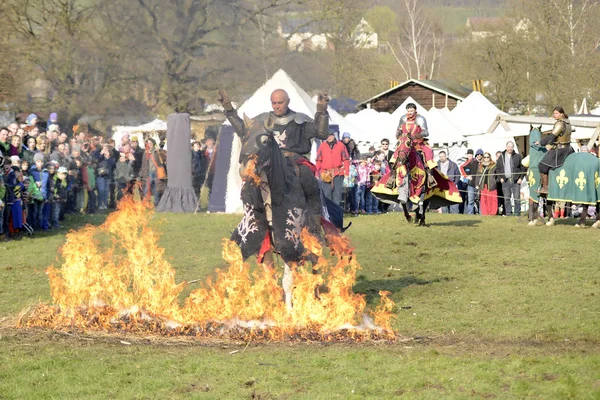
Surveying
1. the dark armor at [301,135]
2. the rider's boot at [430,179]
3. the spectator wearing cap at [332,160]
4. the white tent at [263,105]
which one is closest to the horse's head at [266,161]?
the dark armor at [301,135]

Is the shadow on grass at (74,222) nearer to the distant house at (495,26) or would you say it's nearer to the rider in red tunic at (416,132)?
the rider in red tunic at (416,132)

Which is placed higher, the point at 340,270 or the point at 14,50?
the point at 14,50

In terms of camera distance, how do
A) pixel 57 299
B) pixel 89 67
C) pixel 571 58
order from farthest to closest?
1. pixel 571 58
2. pixel 89 67
3. pixel 57 299

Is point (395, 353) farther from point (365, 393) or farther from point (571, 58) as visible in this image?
point (571, 58)

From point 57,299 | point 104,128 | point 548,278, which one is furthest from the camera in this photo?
point 104,128

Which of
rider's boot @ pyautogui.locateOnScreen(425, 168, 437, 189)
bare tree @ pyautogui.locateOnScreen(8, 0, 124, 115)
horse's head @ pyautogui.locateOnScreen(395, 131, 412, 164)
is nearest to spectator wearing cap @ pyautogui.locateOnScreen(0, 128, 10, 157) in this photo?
horse's head @ pyautogui.locateOnScreen(395, 131, 412, 164)

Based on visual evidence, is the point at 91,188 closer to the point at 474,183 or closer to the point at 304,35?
the point at 304,35

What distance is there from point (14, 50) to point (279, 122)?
797 inches

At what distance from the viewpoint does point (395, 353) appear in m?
8.76

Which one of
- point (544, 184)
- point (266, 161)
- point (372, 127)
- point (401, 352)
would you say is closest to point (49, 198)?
point (544, 184)

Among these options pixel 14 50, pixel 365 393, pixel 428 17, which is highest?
pixel 428 17

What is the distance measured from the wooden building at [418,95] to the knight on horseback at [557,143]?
135 ft

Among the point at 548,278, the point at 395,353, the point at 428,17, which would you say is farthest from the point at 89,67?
the point at 428,17

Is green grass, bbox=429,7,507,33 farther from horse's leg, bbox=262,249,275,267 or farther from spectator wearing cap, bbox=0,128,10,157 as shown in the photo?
horse's leg, bbox=262,249,275,267
